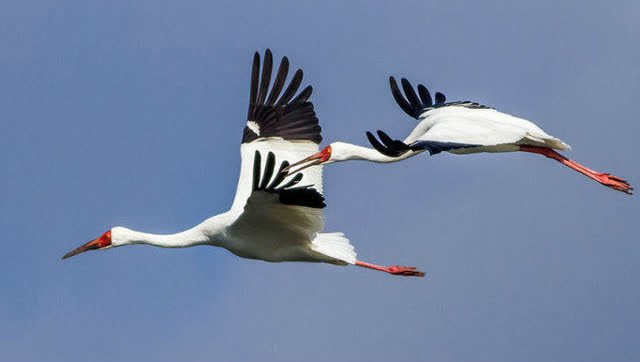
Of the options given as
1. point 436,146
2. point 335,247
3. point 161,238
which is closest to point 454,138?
point 436,146

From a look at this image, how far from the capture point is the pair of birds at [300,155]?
43.6 feet

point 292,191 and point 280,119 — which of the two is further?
point 280,119

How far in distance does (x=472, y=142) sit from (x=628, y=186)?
2.45m

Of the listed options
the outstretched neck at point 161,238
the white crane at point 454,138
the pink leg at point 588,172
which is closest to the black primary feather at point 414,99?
the white crane at point 454,138

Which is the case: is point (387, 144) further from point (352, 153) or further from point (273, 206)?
point (352, 153)

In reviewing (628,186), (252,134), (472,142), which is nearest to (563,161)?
(628,186)

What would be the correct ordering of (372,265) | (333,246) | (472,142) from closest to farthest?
(472,142) → (333,246) → (372,265)

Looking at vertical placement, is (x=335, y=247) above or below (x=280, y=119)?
below

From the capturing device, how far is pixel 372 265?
15.8 meters

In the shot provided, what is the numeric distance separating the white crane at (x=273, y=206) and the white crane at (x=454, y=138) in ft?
1.97

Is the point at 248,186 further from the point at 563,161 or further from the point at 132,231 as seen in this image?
the point at 563,161

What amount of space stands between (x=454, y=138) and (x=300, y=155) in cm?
314

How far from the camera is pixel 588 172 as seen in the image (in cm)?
1517

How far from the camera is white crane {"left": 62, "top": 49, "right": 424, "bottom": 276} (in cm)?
1291
